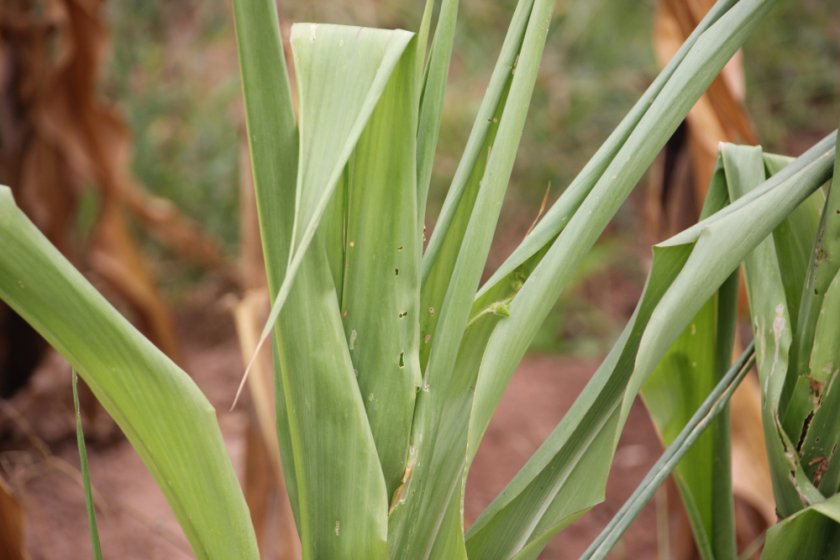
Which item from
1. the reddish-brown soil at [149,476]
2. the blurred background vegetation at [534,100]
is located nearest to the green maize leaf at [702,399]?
the reddish-brown soil at [149,476]

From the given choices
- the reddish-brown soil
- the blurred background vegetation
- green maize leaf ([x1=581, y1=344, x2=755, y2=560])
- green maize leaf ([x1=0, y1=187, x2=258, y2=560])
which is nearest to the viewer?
green maize leaf ([x1=0, y1=187, x2=258, y2=560])

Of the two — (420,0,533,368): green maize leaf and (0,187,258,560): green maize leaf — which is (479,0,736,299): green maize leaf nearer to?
(420,0,533,368): green maize leaf

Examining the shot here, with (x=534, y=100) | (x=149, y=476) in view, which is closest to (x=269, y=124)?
(x=149, y=476)

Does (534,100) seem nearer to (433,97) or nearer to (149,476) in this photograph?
(149,476)

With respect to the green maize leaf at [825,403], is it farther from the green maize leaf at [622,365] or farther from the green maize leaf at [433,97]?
the green maize leaf at [433,97]

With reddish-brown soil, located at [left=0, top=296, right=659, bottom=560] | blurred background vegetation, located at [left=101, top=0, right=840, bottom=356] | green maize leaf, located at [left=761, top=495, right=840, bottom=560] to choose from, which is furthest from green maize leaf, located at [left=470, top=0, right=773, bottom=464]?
blurred background vegetation, located at [left=101, top=0, right=840, bottom=356]

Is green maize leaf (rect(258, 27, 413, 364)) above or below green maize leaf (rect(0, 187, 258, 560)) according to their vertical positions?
above

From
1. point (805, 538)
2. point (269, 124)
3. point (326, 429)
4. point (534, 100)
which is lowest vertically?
point (805, 538)
